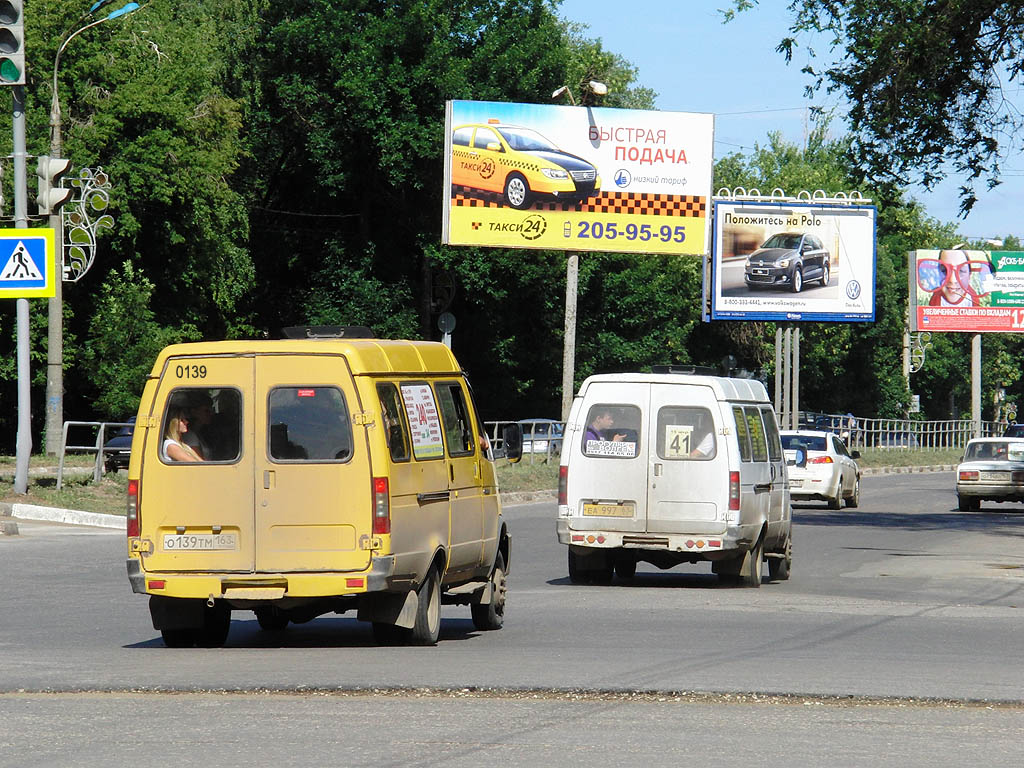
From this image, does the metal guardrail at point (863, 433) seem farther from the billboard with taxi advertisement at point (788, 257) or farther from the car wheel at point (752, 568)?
the car wheel at point (752, 568)

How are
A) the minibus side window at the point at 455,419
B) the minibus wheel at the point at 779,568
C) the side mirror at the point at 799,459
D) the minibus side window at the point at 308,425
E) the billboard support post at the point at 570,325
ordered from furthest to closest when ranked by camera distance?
the billboard support post at the point at 570,325 < the side mirror at the point at 799,459 < the minibus wheel at the point at 779,568 < the minibus side window at the point at 455,419 < the minibus side window at the point at 308,425

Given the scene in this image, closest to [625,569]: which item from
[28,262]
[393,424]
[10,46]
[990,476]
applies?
[393,424]

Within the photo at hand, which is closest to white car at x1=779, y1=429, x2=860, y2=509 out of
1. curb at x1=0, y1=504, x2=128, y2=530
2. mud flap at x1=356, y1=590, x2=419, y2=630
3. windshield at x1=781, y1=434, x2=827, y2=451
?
windshield at x1=781, y1=434, x2=827, y2=451

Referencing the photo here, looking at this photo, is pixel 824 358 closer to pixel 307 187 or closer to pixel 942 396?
pixel 942 396

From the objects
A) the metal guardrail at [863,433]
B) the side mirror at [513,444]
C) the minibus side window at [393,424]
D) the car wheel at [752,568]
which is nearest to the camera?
the minibus side window at [393,424]

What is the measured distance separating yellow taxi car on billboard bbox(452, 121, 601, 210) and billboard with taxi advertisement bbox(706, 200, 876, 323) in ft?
35.0

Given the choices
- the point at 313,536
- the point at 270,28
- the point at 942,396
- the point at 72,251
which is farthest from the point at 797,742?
the point at 942,396

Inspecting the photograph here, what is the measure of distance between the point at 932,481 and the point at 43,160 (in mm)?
32261

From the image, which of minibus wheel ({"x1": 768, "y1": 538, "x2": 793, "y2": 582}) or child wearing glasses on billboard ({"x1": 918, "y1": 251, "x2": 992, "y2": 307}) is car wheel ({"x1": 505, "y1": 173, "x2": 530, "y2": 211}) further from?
child wearing glasses on billboard ({"x1": 918, "y1": 251, "x2": 992, "y2": 307})

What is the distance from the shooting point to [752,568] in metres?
16.9

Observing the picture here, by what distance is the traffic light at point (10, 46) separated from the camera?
19594 mm

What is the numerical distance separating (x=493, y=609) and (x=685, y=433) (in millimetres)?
4303

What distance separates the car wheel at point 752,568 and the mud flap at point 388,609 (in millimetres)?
6423

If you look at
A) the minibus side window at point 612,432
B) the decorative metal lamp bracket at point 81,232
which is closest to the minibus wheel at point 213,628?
the minibus side window at point 612,432
